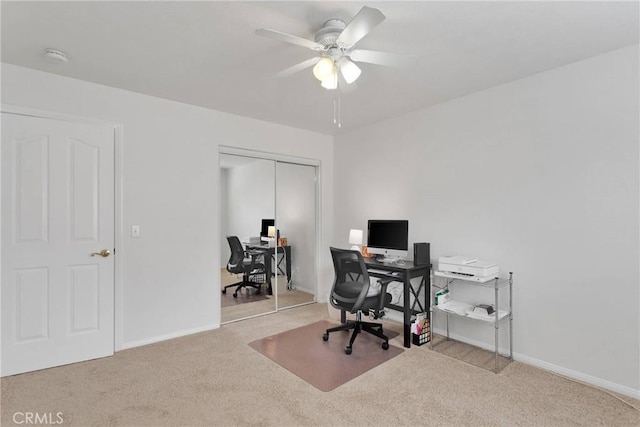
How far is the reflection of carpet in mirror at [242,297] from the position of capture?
4.02 m

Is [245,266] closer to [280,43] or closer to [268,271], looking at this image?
[268,271]

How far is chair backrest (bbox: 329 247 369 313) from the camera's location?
3.05 m

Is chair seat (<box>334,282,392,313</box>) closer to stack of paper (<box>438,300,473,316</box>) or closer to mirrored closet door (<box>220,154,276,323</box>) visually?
stack of paper (<box>438,300,473,316</box>)

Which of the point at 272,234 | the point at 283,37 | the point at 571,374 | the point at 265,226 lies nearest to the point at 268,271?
the point at 272,234

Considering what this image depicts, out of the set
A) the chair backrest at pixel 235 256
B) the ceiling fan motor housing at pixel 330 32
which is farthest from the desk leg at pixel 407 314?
the ceiling fan motor housing at pixel 330 32

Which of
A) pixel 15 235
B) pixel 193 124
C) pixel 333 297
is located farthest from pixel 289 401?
pixel 193 124

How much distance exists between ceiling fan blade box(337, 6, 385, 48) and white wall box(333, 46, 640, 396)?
6.35 ft

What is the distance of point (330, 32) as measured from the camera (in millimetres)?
2014

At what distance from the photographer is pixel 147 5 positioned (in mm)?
1874

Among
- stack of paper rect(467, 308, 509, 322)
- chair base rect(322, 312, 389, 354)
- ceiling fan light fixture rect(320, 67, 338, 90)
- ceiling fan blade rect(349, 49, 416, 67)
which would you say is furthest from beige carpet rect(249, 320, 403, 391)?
ceiling fan blade rect(349, 49, 416, 67)

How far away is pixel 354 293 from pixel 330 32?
7.32 ft

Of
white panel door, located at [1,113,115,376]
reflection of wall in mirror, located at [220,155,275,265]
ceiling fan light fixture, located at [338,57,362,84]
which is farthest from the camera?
reflection of wall in mirror, located at [220,155,275,265]

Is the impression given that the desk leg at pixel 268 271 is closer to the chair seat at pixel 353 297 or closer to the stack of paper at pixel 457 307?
the chair seat at pixel 353 297

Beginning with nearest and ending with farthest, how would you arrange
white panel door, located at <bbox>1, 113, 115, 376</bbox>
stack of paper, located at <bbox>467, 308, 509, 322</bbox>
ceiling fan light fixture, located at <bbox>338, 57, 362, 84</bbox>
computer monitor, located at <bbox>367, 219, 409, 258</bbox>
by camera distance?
ceiling fan light fixture, located at <bbox>338, 57, 362, 84</bbox>, white panel door, located at <bbox>1, 113, 115, 376</bbox>, stack of paper, located at <bbox>467, 308, 509, 322</bbox>, computer monitor, located at <bbox>367, 219, 409, 258</bbox>
